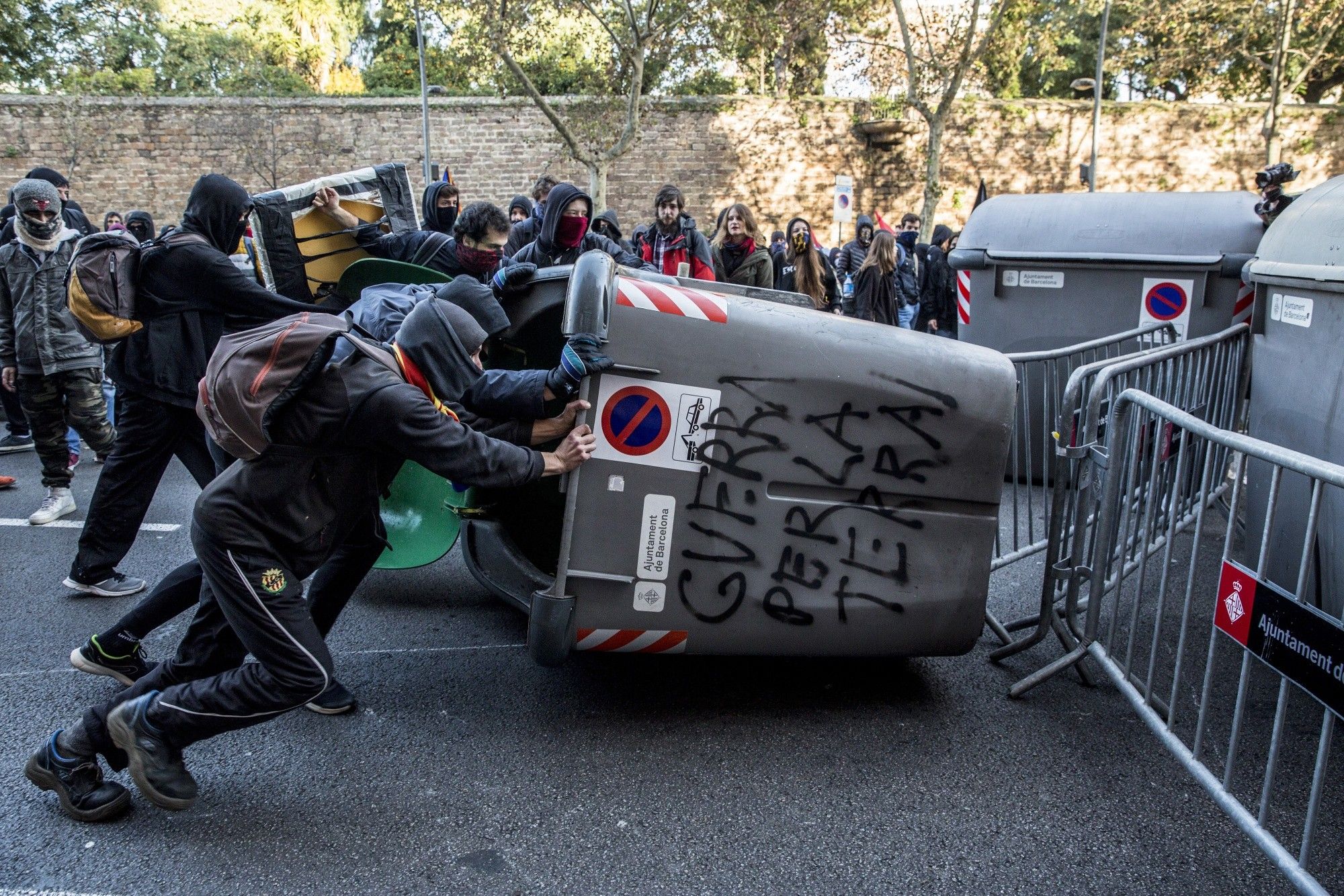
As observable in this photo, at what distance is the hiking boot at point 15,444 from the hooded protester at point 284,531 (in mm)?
5558

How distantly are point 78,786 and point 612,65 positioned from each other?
21271 millimetres

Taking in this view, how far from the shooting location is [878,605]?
126 inches

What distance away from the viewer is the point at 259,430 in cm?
261

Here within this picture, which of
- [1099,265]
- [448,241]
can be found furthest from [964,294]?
[448,241]

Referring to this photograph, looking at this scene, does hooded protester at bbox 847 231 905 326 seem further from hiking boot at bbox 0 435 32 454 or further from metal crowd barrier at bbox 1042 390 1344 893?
hiking boot at bbox 0 435 32 454

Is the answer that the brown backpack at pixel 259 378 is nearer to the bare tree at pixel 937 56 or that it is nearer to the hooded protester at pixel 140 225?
the hooded protester at pixel 140 225

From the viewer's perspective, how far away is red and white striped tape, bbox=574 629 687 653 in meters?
3.08

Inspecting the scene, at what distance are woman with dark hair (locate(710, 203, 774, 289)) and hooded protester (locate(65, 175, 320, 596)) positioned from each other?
11.3 ft

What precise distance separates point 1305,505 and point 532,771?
2586 mm

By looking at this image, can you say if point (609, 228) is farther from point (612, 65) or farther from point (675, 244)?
point (612, 65)

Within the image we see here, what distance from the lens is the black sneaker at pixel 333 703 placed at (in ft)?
11.0

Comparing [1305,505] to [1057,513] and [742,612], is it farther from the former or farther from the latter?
[742,612]

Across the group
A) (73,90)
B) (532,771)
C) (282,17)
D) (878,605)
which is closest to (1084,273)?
(878,605)

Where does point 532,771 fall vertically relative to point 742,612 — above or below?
below
